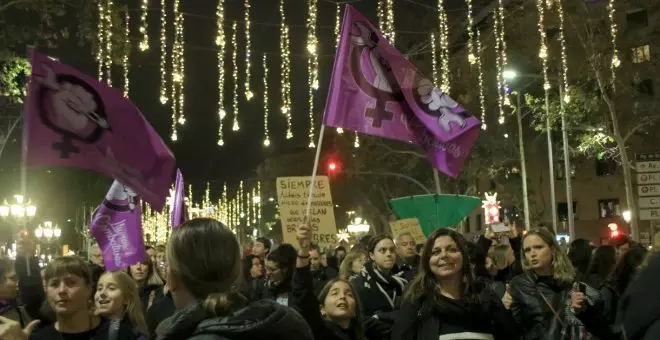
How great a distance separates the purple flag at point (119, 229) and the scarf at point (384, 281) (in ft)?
10.2

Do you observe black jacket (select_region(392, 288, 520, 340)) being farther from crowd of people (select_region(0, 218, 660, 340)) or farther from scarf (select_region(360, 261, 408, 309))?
scarf (select_region(360, 261, 408, 309))

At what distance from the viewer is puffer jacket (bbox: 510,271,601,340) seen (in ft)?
20.7

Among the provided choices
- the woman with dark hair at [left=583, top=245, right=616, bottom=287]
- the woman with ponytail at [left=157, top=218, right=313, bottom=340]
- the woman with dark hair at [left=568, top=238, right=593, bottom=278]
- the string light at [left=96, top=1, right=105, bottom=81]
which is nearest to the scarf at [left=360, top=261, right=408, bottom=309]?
the woman with dark hair at [left=568, top=238, right=593, bottom=278]

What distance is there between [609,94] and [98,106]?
2257cm

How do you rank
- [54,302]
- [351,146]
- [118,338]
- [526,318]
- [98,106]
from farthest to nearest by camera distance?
[351,146]
[98,106]
[526,318]
[118,338]
[54,302]

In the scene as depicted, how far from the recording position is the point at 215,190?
10144 cm

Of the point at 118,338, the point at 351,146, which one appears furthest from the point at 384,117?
the point at 351,146

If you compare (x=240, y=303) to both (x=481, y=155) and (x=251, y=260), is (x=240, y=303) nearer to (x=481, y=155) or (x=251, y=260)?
(x=251, y=260)

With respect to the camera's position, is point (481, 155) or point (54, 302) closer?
point (54, 302)

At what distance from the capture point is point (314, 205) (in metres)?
9.73

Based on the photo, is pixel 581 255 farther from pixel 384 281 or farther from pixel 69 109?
pixel 69 109

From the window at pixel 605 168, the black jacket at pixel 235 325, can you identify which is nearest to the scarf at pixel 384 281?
the black jacket at pixel 235 325

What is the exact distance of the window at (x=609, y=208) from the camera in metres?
52.8

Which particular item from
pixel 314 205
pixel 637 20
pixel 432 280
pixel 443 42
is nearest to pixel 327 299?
pixel 432 280
